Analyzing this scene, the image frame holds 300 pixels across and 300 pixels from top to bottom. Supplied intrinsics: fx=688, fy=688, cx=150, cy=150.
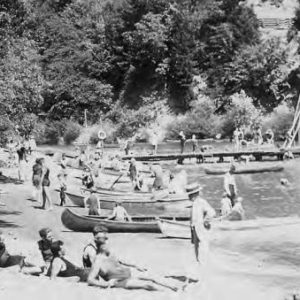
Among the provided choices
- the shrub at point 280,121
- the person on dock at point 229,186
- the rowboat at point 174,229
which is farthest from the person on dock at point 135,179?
the shrub at point 280,121

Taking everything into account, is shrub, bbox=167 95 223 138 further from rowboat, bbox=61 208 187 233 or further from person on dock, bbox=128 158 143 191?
rowboat, bbox=61 208 187 233

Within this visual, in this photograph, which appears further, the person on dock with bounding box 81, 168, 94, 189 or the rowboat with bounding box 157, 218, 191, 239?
the person on dock with bounding box 81, 168, 94, 189

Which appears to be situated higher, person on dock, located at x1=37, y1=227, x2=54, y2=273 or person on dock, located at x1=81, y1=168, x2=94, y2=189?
person on dock, located at x1=37, y1=227, x2=54, y2=273

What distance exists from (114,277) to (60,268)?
1242 millimetres

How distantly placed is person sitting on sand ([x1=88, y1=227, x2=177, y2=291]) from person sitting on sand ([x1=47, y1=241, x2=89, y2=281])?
50cm

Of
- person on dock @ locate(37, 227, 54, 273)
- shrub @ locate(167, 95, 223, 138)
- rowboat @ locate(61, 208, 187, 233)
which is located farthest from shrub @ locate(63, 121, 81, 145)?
person on dock @ locate(37, 227, 54, 273)

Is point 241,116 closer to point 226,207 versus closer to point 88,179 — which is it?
point 88,179

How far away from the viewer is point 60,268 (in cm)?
1402

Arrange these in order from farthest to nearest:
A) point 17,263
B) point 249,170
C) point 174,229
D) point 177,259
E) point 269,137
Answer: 1. point 269,137
2. point 249,170
3. point 174,229
4. point 177,259
5. point 17,263

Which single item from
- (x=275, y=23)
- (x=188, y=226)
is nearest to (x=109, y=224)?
(x=188, y=226)

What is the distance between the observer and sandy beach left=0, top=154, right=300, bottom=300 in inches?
525

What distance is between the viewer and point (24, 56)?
24156 millimetres

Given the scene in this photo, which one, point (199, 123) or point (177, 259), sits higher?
point (199, 123)

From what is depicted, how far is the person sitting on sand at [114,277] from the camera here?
1316 centimetres
